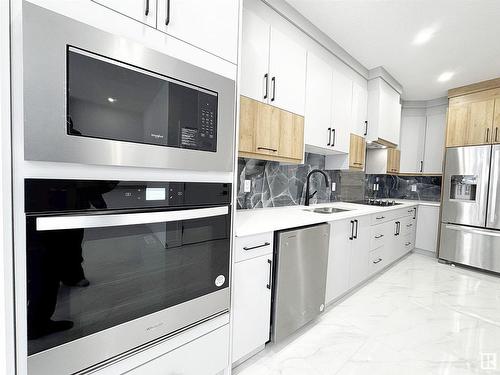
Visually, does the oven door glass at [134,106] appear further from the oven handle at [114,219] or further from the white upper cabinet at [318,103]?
the white upper cabinet at [318,103]

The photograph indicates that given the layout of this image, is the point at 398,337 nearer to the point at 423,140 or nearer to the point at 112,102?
the point at 112,102

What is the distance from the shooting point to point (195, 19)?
101 cm

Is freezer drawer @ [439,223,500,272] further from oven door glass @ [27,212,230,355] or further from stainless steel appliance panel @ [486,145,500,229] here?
oven door glass @ [27,212,230,355]

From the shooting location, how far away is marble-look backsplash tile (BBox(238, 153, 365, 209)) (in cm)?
215

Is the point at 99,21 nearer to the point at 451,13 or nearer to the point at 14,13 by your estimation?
the point at 14,13

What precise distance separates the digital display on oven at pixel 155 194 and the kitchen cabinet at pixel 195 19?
0.63m

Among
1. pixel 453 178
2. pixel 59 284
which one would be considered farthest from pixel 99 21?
pixel 453 178

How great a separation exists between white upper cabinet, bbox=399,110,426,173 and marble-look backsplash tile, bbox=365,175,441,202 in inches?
17.7

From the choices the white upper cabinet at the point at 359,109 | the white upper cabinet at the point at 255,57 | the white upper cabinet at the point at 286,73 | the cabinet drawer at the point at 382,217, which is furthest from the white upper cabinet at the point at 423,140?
the white upper cabinet at the point at 255,57

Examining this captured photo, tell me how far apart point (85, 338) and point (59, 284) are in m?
0.22

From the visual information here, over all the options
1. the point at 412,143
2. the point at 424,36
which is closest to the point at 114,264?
the point at 424,36

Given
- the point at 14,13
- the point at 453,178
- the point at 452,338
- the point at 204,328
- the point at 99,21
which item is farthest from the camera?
the point at 453,178

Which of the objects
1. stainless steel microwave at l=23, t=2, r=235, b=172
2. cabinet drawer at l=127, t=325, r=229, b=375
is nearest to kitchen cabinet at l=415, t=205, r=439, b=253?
cabinet drawer at l=127, t=325, r=229, b=375

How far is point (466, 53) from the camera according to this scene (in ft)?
8.34
